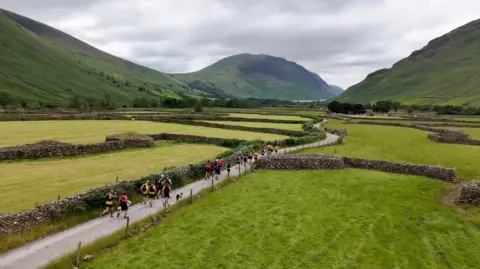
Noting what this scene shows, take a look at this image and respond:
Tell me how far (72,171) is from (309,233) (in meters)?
25.8

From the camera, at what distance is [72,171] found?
3541 cm

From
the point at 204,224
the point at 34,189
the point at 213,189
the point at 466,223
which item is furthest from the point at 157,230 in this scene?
the point at 466,223

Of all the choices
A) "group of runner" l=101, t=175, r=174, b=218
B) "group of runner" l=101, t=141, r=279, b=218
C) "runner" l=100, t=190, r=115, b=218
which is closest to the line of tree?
"group of runner" l=101, t=141, r=279, b=218

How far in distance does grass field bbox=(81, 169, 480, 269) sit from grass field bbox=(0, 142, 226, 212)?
10231 mm

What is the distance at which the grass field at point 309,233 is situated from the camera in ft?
59.8

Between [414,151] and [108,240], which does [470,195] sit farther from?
[414,151]

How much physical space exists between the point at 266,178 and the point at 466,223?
17364 mm

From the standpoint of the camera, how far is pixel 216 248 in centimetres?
1936

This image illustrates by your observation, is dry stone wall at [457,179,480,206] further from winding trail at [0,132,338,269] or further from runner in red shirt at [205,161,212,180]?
winding trail at [0,132,338,269]

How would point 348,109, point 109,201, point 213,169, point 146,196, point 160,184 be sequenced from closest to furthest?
point 109,201, point 146,196, point 160,184, point 213,169, point 348,109

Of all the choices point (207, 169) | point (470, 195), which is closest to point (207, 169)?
point (207, 169)

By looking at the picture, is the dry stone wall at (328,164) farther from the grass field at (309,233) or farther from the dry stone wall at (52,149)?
the dry stone wall at (52,149)

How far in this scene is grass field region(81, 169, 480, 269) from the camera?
59.8 ft

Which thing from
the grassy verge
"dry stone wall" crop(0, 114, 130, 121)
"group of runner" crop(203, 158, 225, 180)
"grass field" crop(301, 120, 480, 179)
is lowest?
"grass field" crop(301, 120, 480, 179)
